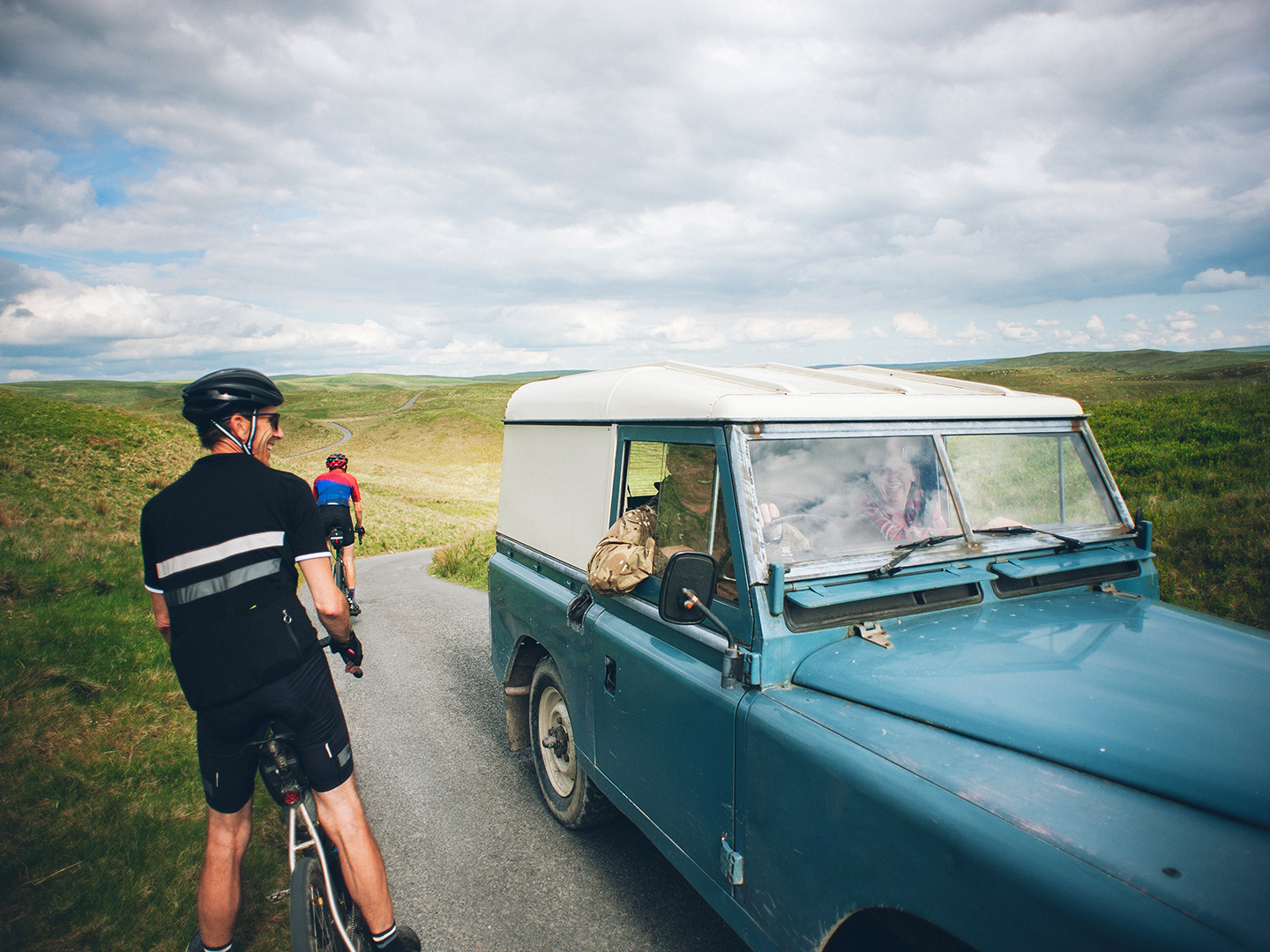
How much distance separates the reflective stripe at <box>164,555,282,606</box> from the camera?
2201 mm

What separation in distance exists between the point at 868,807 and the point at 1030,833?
39 cm

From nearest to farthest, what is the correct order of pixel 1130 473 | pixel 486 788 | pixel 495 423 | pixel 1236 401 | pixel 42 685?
pixel 486 788 < pixel 42 685 < pixel 1130 473 < pixel 1236 401 < pixel 495 423

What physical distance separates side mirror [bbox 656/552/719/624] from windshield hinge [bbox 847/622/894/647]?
23.8 inches

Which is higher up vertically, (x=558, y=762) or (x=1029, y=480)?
(x=1029, y=480)

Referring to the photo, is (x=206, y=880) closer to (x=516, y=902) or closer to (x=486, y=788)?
(x=516, y=902)

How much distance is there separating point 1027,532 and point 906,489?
0.64 metres

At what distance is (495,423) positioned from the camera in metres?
70.1

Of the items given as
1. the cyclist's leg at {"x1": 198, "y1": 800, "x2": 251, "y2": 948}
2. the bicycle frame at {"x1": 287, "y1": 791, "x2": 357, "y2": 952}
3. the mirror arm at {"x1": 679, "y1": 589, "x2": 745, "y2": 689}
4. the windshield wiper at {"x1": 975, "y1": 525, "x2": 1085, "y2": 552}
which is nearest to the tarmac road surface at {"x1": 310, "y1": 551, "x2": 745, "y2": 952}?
the bicycle frame at {"x1": 287, "y1": 791, "x2": 357, "y2": 952}

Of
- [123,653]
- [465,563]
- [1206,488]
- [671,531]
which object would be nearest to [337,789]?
[671,531]

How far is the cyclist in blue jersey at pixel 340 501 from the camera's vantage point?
787cm

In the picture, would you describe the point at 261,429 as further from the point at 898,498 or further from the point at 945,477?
the point at 945,477

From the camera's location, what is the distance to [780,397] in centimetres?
251

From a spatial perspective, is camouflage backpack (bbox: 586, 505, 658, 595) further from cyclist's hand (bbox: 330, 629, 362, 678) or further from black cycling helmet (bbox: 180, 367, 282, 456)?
black cycling helmet (bbox: 180, 367, 282, 456)

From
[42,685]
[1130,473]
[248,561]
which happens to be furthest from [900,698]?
[1130,473]
